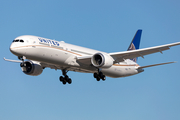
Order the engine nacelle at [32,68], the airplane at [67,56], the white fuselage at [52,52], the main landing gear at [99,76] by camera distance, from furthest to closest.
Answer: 1. the engine nacelle at [32,68]
2. the main landing gear at [99,76]
3. the airplane at [67,56]
4. the white fuselage at [52,52]

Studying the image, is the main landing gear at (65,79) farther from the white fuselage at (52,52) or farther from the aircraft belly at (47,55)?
the aircraft belly at (47,55)

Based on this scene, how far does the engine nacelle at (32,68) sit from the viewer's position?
3697 cm

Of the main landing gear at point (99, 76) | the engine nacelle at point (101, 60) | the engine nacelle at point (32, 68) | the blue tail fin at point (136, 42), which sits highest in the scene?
the blue tail fin at point (136, 42)

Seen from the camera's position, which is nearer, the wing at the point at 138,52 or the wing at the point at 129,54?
the wing at the point at 138,52

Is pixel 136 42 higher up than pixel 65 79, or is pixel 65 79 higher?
pixel 136 42

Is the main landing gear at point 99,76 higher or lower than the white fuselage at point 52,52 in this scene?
lower

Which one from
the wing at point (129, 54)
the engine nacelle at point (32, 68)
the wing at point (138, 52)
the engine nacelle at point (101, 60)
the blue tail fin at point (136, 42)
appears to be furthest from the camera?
the blue tail fin at point (136, 42)

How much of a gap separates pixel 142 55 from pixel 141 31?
16.8 metres

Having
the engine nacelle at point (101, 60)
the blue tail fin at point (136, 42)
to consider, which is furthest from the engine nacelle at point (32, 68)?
the blue tail fin at point (136, 42)

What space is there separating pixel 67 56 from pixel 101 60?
396 cm

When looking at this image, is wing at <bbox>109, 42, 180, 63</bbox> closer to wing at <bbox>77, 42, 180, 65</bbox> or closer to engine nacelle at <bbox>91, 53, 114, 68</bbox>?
wing at <bbox>77, 42, 180, 65</bbox>

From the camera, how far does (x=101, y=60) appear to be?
112 ft

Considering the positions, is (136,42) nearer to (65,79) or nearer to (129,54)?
(129,54)

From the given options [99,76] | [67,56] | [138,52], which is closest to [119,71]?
[99,76]
